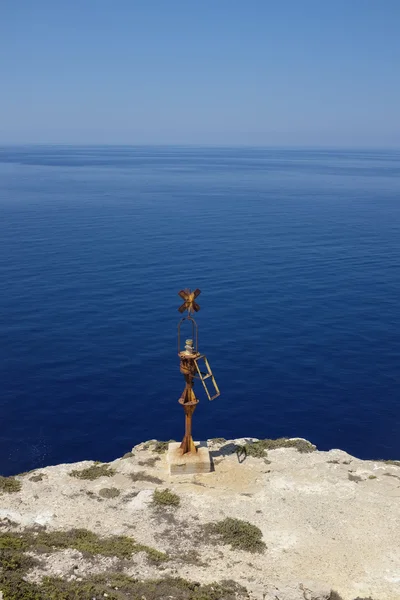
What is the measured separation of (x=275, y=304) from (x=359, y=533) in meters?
43.8

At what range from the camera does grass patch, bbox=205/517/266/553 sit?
22.5 m

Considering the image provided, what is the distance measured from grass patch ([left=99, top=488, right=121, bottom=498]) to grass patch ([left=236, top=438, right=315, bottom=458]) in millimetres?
7841

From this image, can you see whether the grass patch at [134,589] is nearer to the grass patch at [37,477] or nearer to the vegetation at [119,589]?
the vegetation at [119,589]

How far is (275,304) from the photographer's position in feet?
218

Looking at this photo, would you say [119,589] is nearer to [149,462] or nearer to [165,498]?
[165,498]

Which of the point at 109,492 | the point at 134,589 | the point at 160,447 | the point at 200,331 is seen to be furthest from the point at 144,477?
the point at 200,331

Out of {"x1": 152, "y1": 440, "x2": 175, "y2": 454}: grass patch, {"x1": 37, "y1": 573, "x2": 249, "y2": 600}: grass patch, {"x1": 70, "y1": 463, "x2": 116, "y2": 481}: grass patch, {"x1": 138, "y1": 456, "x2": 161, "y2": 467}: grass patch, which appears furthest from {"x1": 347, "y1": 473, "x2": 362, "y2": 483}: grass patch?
{"x1": 70, "y1": 463, "x2": 116, "y2": 481}: grass patch

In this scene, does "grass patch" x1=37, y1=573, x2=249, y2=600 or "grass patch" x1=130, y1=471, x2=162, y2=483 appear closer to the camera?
"grass patch" x1=37, y1=573, x2=249, y2=600

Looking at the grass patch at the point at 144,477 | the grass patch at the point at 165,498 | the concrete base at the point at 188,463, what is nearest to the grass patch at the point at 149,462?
the grass patch at the point at 144,477

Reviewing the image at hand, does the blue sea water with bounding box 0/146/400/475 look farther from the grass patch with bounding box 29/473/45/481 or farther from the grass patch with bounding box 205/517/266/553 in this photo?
the grass patch with bounding box 205/517/266/553

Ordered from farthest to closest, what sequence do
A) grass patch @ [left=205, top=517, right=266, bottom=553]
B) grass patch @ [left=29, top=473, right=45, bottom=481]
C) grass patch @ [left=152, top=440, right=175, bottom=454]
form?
grass patch @ [left=152, top=440, right=175, bottom=454], grass patch @ [left=29, top=473, right=45, bottom=481], grass patch @ [left=205, top=517, right=266, bottom=553]

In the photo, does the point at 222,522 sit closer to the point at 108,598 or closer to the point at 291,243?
the point at 108,598

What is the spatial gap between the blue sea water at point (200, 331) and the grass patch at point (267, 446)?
8.34 meters

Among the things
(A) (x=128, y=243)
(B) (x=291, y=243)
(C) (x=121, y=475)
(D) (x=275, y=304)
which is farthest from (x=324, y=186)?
(C) (x=121, y=475)
